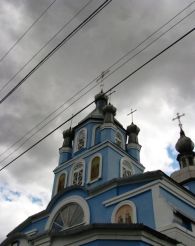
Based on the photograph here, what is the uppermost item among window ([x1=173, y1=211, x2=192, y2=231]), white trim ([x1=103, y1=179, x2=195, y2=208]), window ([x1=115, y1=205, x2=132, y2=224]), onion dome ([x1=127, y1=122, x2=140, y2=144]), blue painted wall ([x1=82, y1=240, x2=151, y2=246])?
onion dome ([x1=127, y1=122, x2=140, y2=144])

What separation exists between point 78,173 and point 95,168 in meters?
1.61

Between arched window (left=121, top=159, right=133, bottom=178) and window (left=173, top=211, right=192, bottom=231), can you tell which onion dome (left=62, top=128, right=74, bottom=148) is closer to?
arched window (left=121, top=159, right=133, bottom=178)

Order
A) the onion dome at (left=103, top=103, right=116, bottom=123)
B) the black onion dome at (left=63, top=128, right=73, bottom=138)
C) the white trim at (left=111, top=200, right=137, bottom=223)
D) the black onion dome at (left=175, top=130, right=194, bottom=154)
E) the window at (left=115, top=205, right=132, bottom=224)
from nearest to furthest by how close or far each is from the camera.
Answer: the white trim at (left=111, top=200, right=137, bottom=223)
the window at (left=115, top=205, right=132, bottom=224)
the onion dome at (left=103, top=103, right=116, bottom=123)
the black onion dome at (left=63, top=128, right=73, bottom=138)
the black onion dome at (left=175, top=130, right=194, bottom=154)

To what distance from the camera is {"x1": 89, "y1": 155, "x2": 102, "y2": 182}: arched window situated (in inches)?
769

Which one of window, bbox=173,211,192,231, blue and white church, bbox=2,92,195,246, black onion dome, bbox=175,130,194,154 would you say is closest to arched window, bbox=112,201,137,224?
blue and white church, bbox=2,92,195,246

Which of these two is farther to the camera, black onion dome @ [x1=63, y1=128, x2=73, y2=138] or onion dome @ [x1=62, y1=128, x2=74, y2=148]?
black onion dome @ [x1=63, y1=128, x2=73, y2=138]

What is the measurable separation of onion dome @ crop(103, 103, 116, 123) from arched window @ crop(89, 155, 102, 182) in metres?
3.18

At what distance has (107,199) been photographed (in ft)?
53.8

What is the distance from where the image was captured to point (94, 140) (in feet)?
73.0

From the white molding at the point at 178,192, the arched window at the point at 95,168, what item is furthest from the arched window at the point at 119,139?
Answer: the white molding at the point at 178,192

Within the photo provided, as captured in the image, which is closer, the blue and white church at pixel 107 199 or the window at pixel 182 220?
the blue and white church at pixel 107 199

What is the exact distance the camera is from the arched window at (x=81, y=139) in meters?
22.7

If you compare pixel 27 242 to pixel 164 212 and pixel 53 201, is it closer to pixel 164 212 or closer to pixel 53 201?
pixel 53 201

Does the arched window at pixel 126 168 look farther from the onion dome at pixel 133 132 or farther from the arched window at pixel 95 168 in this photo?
the onion dome at pixel 133 132
